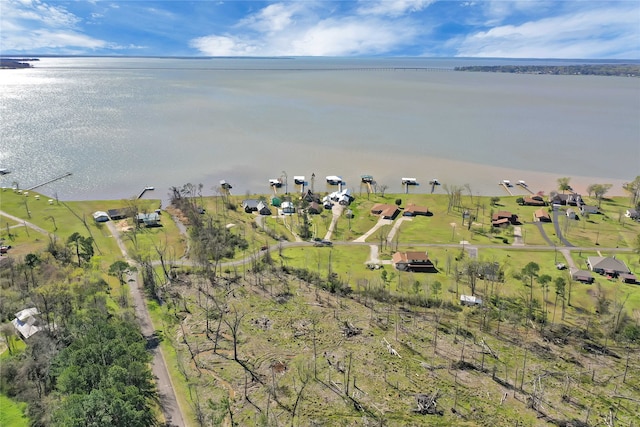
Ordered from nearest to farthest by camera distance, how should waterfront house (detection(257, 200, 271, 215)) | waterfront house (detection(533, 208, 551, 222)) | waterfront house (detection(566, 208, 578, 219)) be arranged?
1. waterfront house (detection(533, 208, 551, 222))
2. waterfront house (detection(566, 208, 578, 219))
3. waterfront house (detection(257, 200, 271, 215))

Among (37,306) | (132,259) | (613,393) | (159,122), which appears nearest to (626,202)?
(613,393)

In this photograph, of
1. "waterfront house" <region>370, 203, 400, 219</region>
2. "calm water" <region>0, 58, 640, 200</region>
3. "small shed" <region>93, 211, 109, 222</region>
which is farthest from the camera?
"calm water" <region>0, 58, 640, 200</region>

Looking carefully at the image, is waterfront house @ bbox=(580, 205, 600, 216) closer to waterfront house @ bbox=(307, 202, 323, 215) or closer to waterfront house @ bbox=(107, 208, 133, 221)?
waterfront house @ bbox=(307, 202, 323, 215)

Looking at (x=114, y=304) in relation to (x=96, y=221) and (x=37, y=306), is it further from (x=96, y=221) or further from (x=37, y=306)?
(x=96, y=221)

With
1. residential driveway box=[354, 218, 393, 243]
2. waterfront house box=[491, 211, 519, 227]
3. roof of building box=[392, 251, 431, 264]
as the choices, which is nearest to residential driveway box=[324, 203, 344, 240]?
residential driveway box=[354, 218, 393, 243]

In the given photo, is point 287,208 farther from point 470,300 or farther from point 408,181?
point 470,300

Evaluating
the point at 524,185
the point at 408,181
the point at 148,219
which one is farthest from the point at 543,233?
the point at 148,219
